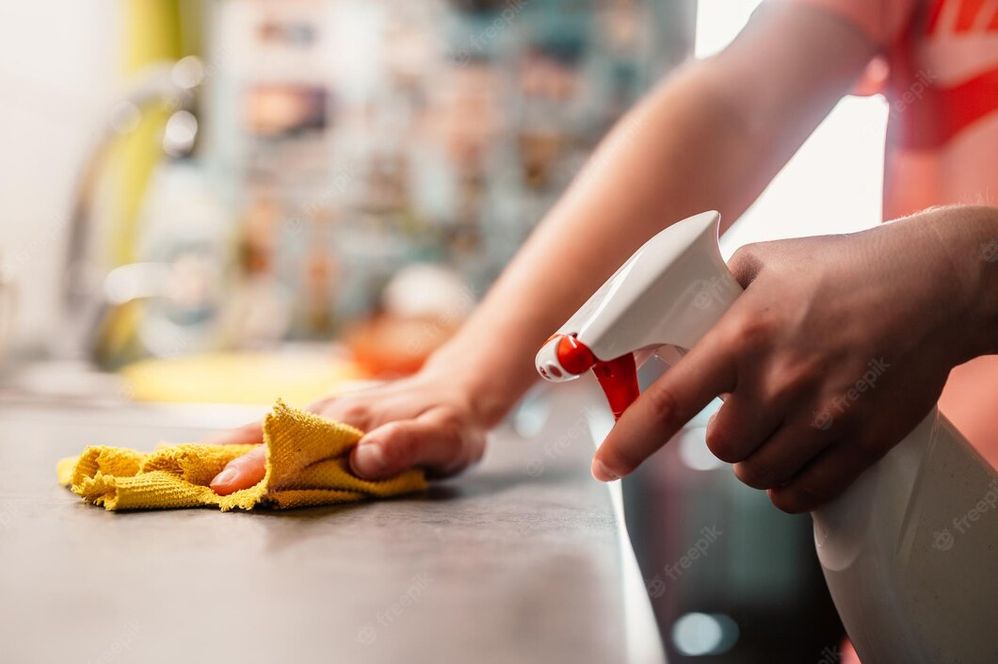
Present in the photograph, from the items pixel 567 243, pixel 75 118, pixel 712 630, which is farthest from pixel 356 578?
pixel 75 118

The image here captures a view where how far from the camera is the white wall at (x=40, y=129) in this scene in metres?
1.95

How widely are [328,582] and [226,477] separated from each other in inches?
9.2

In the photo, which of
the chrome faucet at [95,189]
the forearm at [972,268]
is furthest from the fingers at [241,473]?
the chrome faucet at [95,189]

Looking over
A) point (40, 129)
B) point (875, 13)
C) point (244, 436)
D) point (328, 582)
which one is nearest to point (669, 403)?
point (328, 582)

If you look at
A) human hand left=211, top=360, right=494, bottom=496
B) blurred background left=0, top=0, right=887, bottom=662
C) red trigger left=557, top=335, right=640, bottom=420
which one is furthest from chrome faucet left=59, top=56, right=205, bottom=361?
red trigger left=557, top=335, right=640, bottom=420

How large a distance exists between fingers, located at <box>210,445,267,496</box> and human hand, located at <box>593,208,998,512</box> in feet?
0.86

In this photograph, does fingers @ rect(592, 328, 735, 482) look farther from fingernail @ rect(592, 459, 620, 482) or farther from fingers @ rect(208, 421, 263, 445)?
fingers @ rect(208, 421, 263, 445)

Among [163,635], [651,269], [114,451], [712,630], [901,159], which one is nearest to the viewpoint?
[163,635]

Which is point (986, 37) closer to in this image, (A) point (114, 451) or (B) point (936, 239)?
(B) point (936, 239)

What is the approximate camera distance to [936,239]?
0.49 m

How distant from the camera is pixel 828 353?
0.47m

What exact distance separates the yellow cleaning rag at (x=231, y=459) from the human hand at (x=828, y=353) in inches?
8.7

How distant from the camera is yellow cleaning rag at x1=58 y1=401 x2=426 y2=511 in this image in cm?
57

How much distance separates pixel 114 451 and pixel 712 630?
0.96 m
